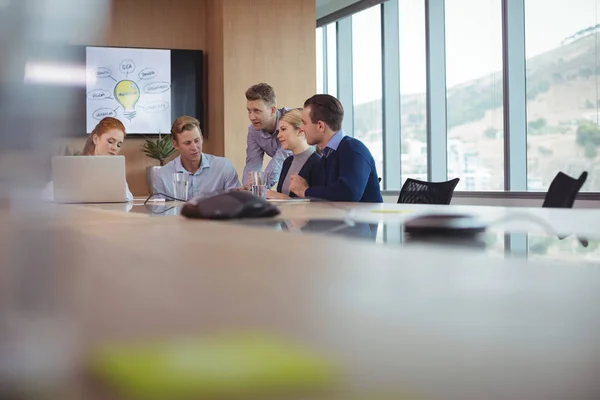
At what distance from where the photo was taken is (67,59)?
0.43 m

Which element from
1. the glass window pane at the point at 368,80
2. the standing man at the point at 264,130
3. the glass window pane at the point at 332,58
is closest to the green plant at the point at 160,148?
the standing man at the point at 264,130

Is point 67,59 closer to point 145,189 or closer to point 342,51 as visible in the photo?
point 145,189

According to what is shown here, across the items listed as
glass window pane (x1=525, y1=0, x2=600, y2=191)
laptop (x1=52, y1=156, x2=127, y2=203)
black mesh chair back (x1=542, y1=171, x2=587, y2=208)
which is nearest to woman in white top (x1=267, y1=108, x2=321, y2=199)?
laptop (x1=52, y1=156, x2=127, y2=203)

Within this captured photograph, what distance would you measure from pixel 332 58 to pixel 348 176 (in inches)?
210

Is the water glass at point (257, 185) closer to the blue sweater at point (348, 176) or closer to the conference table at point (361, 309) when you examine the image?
the blue sweater at point (348, 176)

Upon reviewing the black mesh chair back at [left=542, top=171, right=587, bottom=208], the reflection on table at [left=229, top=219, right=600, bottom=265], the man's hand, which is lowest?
the reflection on table at [left=229, top=219, right=600, bottom=265]

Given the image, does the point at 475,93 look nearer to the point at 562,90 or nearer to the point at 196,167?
the point at 562,90

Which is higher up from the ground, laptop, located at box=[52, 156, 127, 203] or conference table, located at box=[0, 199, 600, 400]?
laptop, located at box=[52, 156, 127, 203]

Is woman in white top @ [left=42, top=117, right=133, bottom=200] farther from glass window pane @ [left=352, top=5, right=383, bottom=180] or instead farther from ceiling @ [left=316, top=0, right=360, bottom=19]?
ceiling @ [left=316, top=0, right=360, bottom=19]

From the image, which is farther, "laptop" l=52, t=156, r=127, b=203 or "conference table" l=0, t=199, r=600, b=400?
"laptop" l=52, t=156, r=127, b=203

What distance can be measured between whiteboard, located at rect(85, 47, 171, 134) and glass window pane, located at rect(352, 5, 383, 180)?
2309 mm

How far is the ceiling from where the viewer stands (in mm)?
7582

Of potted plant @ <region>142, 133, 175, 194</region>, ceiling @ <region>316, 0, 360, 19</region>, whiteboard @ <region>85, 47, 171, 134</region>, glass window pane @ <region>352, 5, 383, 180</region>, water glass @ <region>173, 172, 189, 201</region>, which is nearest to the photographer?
water glass @ <region>173, 172, 189, 201</region>

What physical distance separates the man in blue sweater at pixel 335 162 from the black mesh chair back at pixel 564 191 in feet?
3.30
